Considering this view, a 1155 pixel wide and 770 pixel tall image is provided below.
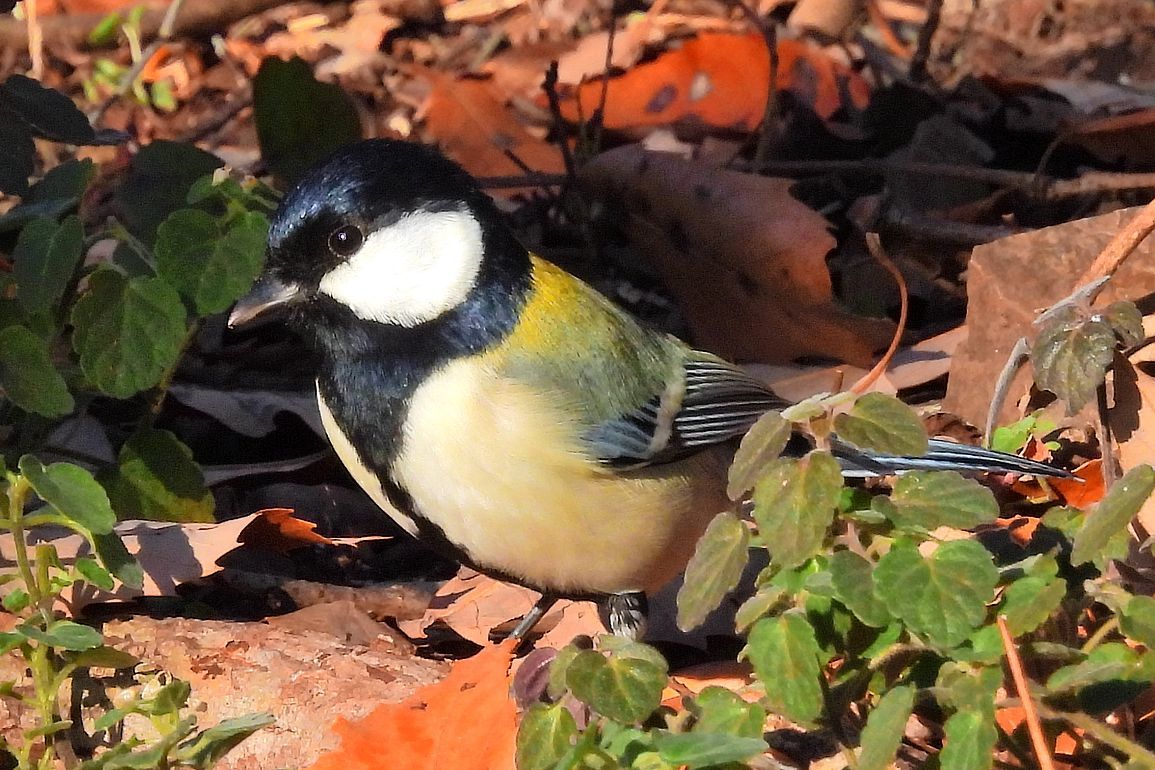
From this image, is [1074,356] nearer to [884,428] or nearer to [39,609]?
[884,428]

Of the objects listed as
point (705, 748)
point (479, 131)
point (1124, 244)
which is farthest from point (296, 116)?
point (705, 748)

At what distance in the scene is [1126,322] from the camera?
1.96 m

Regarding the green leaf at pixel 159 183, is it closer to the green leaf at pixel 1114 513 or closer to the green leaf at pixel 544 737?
the green leaf at pixel 544 737

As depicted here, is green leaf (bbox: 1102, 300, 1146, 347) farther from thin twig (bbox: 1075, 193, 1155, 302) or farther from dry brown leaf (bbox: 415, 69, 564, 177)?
dry brown leaf (bbox: 415, 69, 564, 177)

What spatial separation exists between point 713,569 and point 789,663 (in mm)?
138

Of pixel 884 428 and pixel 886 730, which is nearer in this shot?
pixel 886 730

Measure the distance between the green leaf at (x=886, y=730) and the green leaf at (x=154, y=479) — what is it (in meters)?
1.51

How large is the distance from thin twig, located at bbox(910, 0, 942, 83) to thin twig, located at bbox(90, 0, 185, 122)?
2.30 metres

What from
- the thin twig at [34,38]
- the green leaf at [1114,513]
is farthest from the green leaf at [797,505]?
the thin twig at [34,38]

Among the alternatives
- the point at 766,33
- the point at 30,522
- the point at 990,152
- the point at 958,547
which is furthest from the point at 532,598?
the point at 990,152

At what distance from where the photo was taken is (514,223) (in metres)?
3.89

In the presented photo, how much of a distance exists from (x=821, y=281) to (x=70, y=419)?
1.65 meters

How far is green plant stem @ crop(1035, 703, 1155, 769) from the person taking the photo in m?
1.47

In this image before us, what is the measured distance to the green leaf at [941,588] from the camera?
147 cm
